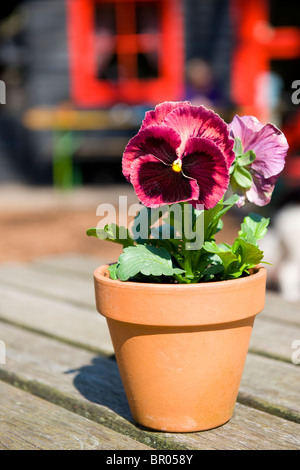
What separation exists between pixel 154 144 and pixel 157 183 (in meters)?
0.06

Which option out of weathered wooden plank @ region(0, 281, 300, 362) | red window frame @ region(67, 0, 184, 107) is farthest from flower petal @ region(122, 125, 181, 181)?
red window frame @ region(67, 0, 184, 107)

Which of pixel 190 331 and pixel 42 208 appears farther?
pixel 42 208

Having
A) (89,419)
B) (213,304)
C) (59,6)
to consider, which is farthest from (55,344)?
(59,6)

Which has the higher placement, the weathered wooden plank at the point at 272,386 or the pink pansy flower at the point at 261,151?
the pink pansy flower at the point at 261,151

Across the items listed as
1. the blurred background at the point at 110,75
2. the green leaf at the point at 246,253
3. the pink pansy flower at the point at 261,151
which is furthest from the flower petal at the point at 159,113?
the blurred background at the point at 110,75

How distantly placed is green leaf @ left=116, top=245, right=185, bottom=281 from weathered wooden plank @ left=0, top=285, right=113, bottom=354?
450 mm

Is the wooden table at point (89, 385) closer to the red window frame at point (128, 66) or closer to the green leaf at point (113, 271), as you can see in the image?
the green leaf at point (113, 271)

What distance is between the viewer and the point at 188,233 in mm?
1024

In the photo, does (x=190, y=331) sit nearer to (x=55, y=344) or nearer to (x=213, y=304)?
(x=213, y=304)

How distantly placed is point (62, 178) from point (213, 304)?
19.7ft

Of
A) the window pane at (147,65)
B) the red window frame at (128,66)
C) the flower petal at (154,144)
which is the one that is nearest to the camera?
the flower petal at (154,144)

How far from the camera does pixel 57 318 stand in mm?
1634

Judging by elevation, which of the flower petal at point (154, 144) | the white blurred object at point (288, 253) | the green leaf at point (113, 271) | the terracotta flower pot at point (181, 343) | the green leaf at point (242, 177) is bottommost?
the white blurred object at point (288, 253)

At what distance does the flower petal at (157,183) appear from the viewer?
95cm
